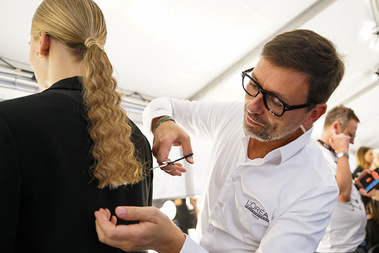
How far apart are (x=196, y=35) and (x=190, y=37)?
→ 0.06 meters

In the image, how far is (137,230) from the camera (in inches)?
28.6

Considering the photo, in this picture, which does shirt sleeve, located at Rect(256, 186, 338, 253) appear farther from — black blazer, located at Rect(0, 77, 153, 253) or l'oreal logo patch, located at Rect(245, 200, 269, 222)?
black blazer, located at Rect(0, 77, 153, 253)

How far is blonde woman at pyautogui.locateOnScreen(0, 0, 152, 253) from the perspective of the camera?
1.95 feet

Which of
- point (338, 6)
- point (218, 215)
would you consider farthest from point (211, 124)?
point (338, 6)

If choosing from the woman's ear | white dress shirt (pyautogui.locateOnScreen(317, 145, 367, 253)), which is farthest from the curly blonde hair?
the woman's ear

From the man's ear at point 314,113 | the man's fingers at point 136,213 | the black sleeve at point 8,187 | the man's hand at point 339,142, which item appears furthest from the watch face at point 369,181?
the black sleeve at point 8,187

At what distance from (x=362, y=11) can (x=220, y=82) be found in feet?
5.76

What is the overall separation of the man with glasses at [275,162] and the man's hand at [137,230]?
0.31m

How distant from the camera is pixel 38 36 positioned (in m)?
0.88

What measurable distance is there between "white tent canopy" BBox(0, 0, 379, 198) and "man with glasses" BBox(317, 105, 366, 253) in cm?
78

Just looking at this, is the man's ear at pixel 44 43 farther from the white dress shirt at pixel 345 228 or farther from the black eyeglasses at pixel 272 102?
the white dress shirt at pixel 345 228

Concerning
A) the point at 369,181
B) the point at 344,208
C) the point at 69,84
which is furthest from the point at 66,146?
the point at 369,181

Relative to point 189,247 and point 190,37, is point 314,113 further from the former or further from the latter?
point 190,37

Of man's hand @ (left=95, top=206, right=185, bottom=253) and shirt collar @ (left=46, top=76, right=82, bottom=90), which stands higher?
shirt collar @ (left=46, top=76, right=82, bottom=90)
